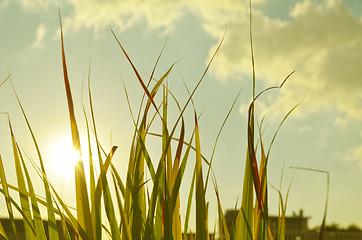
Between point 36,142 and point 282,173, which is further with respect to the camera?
point 282,173

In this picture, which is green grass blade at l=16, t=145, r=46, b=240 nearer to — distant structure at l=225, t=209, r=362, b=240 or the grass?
the grass

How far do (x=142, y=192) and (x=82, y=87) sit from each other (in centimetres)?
24

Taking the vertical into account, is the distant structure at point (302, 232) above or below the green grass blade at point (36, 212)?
above

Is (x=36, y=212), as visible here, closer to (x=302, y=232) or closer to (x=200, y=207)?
(x=200, y=207)

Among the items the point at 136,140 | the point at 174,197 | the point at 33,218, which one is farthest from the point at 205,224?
the point at 33,218

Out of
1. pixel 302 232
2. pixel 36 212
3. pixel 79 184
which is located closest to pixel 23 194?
pixel 36 212

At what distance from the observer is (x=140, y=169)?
980 mm

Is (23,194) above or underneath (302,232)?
underneath

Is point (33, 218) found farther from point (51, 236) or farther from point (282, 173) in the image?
point (282, 173)

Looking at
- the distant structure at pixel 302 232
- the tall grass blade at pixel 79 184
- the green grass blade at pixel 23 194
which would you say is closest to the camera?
the tall grass blade at pixel 79 184

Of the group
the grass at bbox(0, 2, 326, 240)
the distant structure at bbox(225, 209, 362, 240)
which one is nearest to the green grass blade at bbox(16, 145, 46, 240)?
the grass at bbox(0, 2, 326, 240)

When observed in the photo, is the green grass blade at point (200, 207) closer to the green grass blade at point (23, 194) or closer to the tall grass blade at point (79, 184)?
the tall grass blade at point (79, 184)

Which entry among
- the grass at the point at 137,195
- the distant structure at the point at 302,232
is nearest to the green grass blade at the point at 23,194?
the grass at the point at 137,195

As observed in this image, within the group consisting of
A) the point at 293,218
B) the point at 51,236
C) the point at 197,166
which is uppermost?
the point at 293,218
